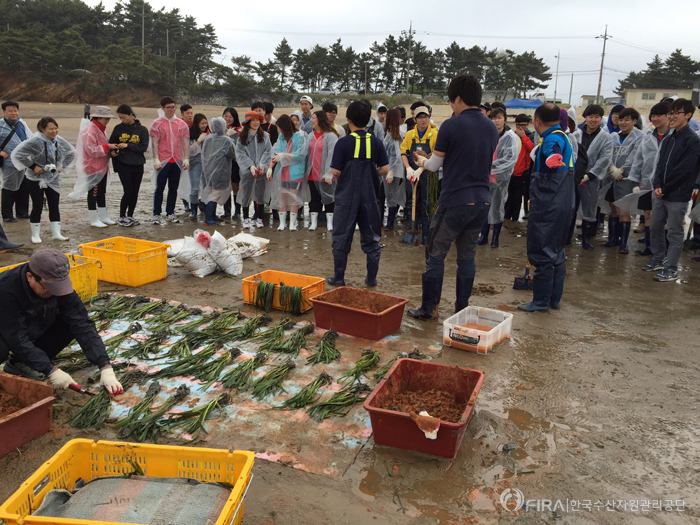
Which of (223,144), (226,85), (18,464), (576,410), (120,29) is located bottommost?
(18,464)

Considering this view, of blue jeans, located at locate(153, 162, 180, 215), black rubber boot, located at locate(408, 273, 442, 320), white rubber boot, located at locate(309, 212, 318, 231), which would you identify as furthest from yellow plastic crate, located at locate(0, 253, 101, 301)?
white rubber boot, located at locate(309, 212, 318, 231)

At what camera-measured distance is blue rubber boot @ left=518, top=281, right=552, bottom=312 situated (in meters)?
5.38

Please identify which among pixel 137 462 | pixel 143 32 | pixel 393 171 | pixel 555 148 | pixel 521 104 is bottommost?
pixel 137 462

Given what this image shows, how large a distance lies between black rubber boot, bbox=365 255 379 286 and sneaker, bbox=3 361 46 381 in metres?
3.39

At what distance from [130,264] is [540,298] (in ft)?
14.1

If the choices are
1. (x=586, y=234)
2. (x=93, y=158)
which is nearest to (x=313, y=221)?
(x=93, y=158)

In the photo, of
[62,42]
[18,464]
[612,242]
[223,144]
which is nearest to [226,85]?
[62,42]

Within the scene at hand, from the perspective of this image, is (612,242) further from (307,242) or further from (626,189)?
(307,242)

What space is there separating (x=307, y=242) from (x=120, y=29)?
1815 inches

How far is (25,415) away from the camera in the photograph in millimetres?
3035

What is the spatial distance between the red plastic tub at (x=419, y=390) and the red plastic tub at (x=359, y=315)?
38.8 inches

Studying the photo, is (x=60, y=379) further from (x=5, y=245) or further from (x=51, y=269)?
(x=5, y=245)

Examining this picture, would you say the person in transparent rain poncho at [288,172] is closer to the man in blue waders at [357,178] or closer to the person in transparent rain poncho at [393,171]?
the person in transparent rain poncho at [393,171]

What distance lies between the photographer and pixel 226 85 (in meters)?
41.3
